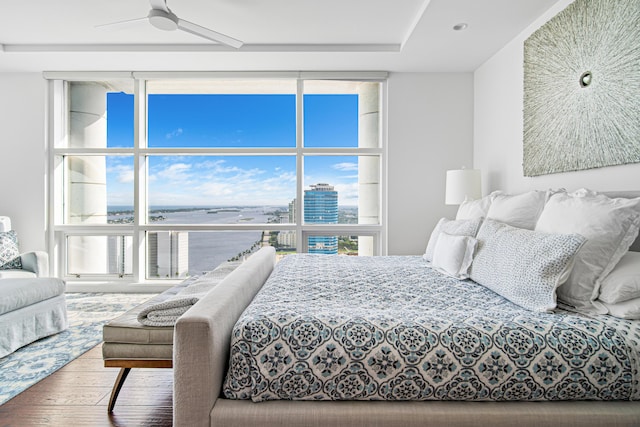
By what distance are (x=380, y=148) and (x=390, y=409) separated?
338 cm

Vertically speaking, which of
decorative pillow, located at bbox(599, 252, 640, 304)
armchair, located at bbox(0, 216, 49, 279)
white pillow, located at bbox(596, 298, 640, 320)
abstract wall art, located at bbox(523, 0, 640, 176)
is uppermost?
abstract wall art, located at bbox(523, 0, 640, 176)

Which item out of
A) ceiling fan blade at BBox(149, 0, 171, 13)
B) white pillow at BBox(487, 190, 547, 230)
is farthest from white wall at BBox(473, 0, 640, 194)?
ceiling fan blade at BBox(149, 0, 171, 13)

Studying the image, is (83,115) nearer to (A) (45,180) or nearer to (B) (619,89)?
(A) (45,180)

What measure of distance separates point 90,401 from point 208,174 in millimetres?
2898

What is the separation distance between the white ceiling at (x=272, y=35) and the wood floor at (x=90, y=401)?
2.46 metres

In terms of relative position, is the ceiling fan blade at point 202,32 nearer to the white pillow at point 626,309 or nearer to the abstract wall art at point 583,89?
the abstract wall art at point 583,89

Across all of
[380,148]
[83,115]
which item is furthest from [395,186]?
[83,115]

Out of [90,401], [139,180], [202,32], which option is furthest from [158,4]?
[90,401]

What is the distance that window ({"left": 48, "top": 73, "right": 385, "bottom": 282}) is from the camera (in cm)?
430

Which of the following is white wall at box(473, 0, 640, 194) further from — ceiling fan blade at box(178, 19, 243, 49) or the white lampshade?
ceiling fan blade at box(178, 19, 243, 49)

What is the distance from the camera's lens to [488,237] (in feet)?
6.77

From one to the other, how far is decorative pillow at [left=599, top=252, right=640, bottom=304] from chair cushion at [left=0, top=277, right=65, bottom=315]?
11.5ft

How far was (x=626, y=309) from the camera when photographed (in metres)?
1.39

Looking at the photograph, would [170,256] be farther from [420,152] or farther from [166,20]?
[420,152]
